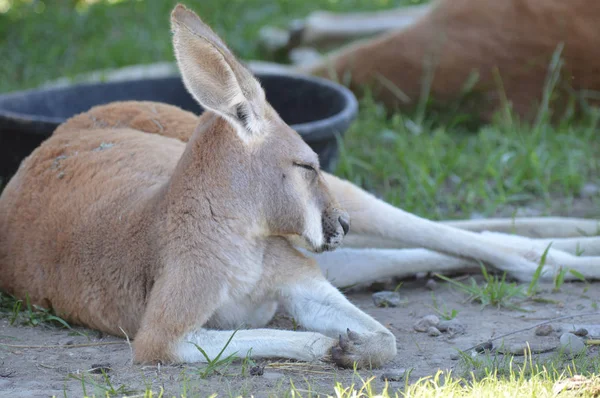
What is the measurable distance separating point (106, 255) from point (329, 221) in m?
0.72

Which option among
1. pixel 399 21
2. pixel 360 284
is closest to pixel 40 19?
pixel 399 21

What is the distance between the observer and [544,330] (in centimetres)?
284

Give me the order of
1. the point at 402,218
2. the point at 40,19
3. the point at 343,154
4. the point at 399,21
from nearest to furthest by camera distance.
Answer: the point at 402,218, the point at 343,154, the point at 399,21, the point at 40,19

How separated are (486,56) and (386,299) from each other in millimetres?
2335

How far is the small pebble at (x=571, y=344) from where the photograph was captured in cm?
263

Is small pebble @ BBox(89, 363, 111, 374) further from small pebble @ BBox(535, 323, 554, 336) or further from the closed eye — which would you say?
small pebble @ BBox(535, 323, 554, 336)

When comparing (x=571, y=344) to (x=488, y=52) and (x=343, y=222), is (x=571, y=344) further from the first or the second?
(x=488, y=52)

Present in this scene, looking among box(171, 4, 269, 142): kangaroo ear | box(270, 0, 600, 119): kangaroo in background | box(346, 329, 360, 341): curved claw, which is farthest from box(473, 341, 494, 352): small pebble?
box(270, 0, 600, 119): kangaroo in background

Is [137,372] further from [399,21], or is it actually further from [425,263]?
[399,21]

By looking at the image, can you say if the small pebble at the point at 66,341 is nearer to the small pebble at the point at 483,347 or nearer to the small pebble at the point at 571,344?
the small pebble at the point at 483,347

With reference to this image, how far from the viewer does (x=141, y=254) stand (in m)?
2.70

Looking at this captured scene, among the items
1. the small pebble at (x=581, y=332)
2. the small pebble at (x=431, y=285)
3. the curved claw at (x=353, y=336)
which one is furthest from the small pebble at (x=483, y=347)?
the small pebble at (x=431, y=285)

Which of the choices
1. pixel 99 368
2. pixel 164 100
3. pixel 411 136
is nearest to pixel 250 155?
pixel 99 368

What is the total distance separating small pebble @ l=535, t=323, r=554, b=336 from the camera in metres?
2.84
